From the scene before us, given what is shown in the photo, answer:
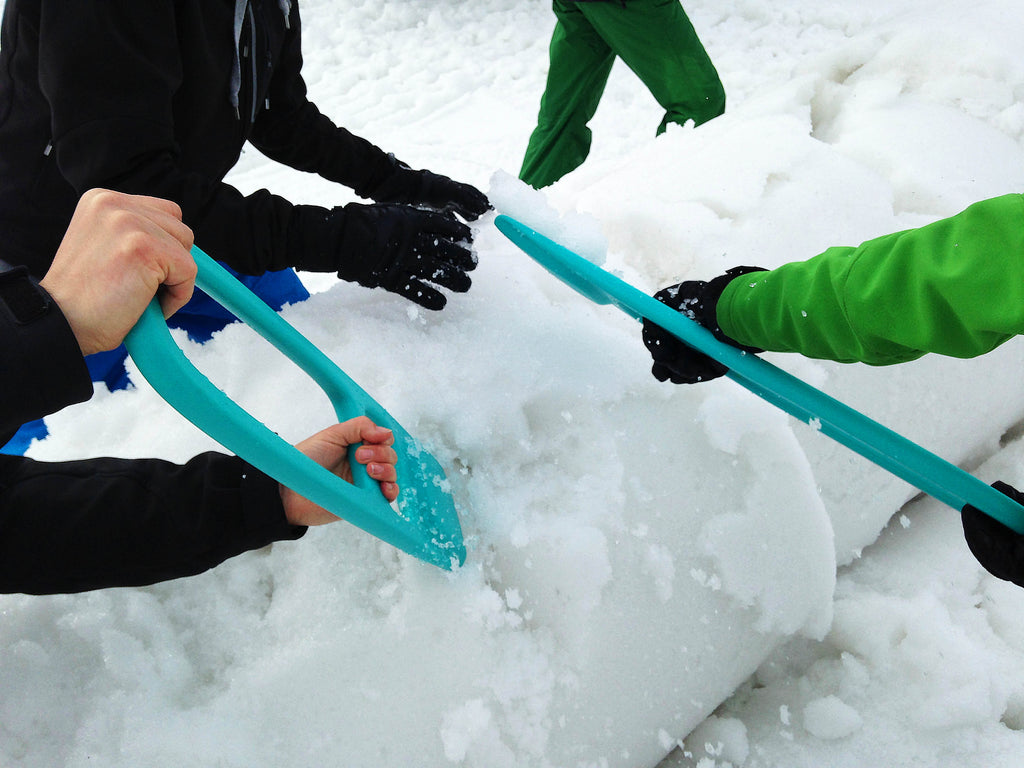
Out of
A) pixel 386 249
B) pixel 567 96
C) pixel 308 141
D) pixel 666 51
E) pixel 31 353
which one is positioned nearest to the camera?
pixel 31 353

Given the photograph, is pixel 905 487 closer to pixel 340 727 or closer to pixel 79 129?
pixel 340 727

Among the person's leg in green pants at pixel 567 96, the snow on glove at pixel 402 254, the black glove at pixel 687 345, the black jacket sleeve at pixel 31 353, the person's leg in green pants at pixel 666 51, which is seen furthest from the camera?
the person's leg in green pants at pixel 567 96

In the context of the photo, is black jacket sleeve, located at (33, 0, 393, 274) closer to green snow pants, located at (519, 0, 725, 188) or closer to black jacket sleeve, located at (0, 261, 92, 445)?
black jacket sleeve, located at (0, 261, 92, 445)

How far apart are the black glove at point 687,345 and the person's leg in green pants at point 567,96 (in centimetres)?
146

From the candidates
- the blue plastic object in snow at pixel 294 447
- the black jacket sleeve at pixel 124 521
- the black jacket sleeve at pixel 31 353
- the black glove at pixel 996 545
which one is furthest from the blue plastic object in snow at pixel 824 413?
the black jacket sleeve at pixel 31 353

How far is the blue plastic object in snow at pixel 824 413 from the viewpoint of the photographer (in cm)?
83

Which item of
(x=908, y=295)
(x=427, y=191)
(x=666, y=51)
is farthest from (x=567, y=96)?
(x=908, y=295)

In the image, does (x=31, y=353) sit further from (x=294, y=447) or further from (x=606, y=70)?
(x=606, y=70)

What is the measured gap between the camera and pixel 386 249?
40.5 inches

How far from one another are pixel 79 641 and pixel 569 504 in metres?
0.59

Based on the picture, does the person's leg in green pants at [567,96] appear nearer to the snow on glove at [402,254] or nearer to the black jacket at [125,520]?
the snow on glove at [402,254]

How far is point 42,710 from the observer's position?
0.81 m

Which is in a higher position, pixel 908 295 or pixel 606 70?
pixel 908 295

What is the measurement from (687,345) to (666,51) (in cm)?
136
